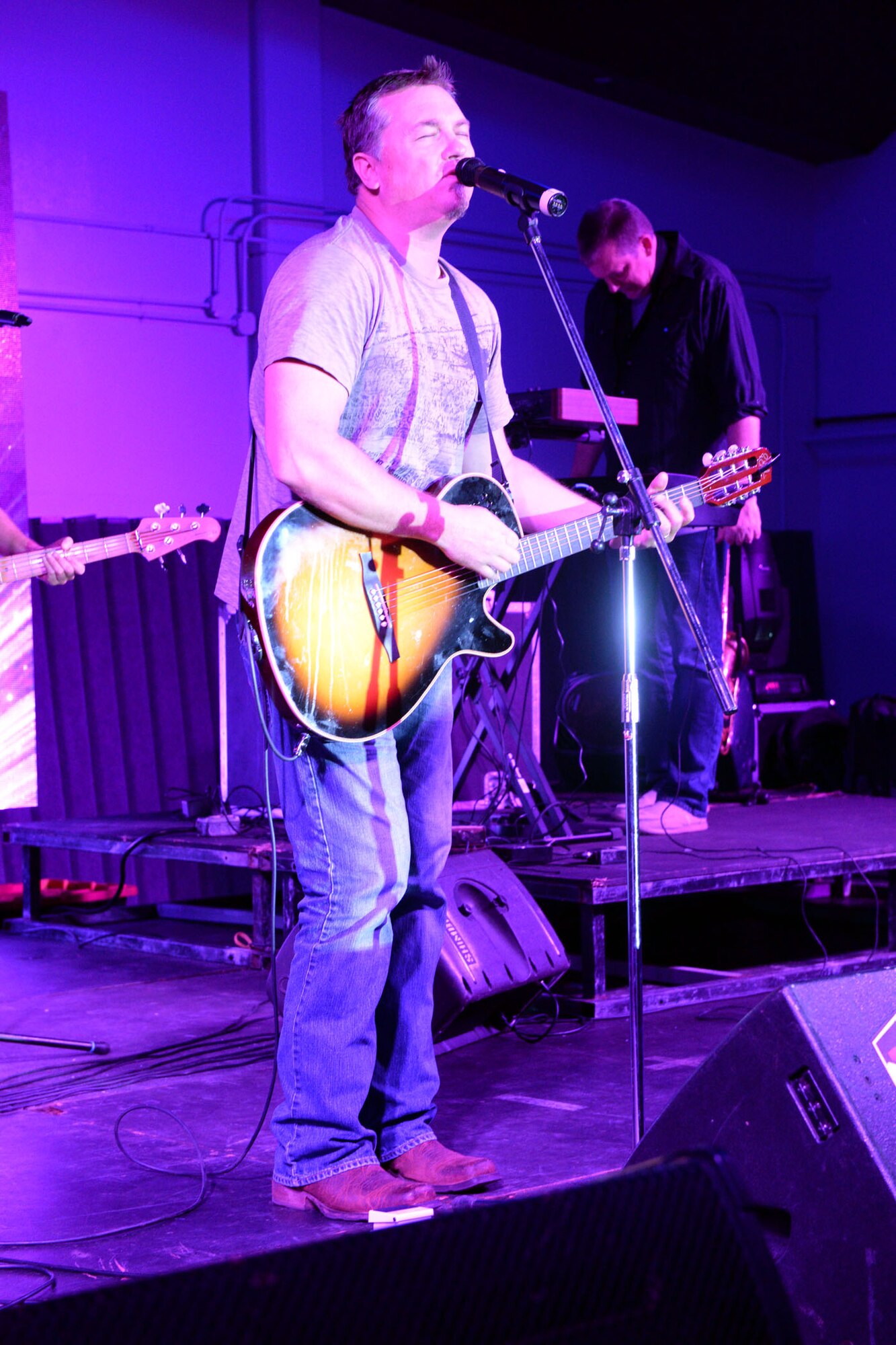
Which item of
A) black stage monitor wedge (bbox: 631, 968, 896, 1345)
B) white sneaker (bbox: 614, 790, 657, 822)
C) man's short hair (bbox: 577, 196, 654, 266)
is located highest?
man's short hair (bbox: 577, 196, 654, 266)

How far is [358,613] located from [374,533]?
13cm

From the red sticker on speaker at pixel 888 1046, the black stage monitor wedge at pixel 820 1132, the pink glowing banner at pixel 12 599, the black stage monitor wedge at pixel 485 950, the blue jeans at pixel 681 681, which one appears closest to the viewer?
the black stage monitor wedge at pixel 820 1132

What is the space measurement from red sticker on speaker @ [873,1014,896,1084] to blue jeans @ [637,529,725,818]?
10.3ft

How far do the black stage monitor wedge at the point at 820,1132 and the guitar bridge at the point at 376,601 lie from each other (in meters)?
0.98

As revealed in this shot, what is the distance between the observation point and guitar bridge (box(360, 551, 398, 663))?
8.25 feet

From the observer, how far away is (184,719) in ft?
23.5

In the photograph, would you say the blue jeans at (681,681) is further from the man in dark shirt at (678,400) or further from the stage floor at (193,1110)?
the stage floor at (193,1110)

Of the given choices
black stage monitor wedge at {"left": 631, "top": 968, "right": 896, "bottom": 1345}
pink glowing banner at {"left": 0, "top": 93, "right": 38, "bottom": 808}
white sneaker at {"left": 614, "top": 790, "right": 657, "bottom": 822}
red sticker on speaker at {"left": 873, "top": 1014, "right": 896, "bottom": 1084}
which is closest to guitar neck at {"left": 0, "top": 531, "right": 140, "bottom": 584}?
pink glowing banner at {"left": 0, "top": 93, "right": 38, "bottom": 808}

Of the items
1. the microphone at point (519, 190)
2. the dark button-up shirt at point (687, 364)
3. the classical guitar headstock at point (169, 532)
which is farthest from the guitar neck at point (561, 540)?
the classical guitar headstock at point (169, 532)

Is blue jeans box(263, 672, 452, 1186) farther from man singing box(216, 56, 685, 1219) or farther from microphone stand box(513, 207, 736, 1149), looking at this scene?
microphone stand box(513, 207, 736, 1149)

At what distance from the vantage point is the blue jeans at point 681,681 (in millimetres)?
4902

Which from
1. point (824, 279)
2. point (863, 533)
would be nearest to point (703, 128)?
point (824, 279)

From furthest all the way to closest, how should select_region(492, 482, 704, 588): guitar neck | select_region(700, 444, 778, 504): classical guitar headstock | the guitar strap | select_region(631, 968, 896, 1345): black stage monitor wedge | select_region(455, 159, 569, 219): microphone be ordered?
1. select_region(700, 444, 778, 504): classical guitar headstock
2. select_region(492, 482, 704, 588): guitar neck
3. the guitar strap
4. select_region(455, 159, 569, 219): microphone
5. select_region(631, 968, 896, 1345): black stage monitor wedge

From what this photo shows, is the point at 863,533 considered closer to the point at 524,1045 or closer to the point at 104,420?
the point at 104,420
